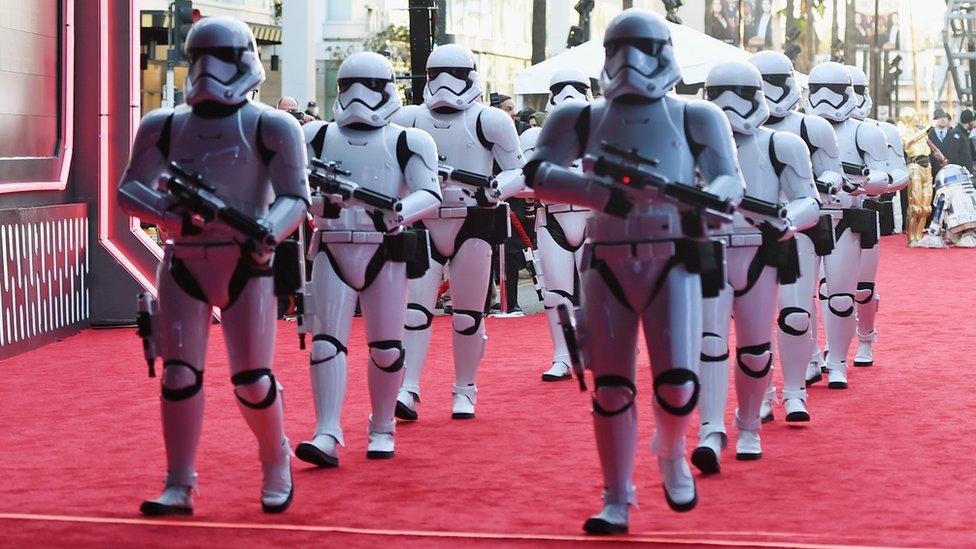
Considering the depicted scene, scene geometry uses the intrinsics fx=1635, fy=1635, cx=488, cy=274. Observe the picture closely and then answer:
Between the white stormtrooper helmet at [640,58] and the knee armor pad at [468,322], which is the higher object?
the white stormtrooper helmet at [640,58]

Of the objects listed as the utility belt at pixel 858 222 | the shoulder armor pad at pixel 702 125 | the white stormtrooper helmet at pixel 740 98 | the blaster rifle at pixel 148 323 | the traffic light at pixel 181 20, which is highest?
the traffic light at pixel 181 20

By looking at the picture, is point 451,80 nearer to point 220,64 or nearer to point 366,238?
point 366,238

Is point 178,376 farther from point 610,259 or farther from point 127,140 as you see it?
point 127,140

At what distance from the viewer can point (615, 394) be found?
18.1 ft

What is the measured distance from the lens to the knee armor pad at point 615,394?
552 cm

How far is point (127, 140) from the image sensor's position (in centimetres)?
1305

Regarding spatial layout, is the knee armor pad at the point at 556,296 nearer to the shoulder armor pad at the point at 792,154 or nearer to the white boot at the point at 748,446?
the white boot at the point at 748,446

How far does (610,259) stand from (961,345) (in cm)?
707

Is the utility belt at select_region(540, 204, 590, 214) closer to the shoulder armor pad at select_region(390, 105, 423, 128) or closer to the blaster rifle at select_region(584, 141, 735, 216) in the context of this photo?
the shoulder armor pad at select_region(390, 105, 423, 128)

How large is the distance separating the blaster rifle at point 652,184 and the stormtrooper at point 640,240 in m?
0.01

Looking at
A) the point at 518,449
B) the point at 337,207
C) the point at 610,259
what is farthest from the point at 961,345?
the point at 610,259

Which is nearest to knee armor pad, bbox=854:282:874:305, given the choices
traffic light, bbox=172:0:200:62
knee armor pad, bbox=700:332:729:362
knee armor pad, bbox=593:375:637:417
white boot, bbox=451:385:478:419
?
white boot, bbox=451:385:478:419

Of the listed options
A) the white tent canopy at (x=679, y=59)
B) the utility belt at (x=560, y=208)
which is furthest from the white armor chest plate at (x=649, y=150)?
the white tent canopy at (x=679, y=59)

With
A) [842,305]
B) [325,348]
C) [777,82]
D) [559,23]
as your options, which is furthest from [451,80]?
[559,23]
